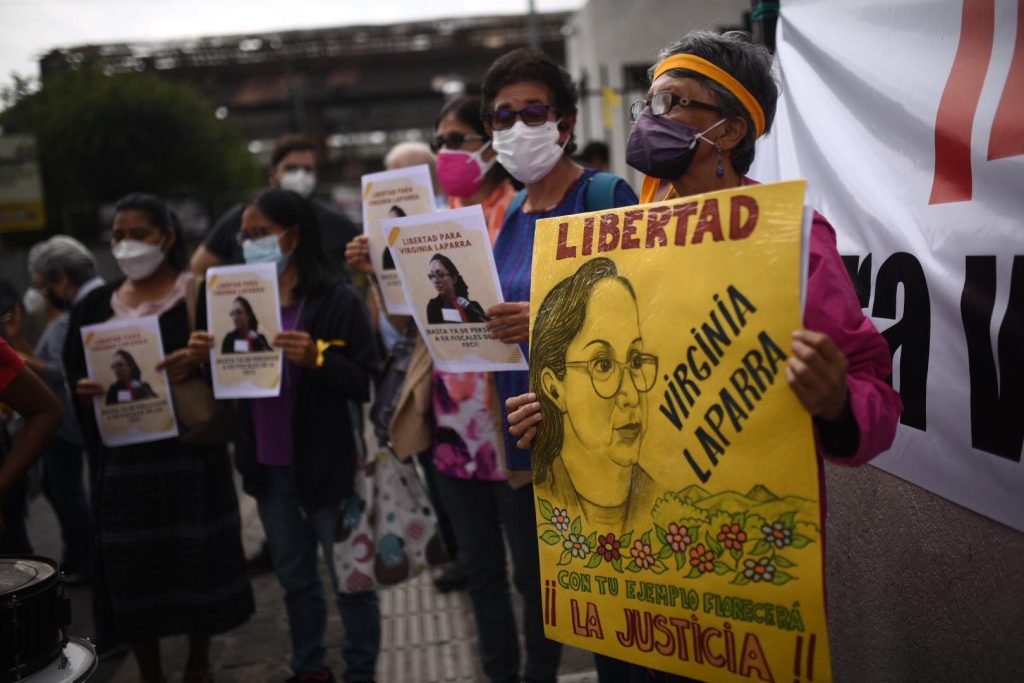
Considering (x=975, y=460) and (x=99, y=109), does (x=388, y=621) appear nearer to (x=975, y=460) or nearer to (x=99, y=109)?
(x=975, y=460)

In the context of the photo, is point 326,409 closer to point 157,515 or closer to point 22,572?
point 157,515

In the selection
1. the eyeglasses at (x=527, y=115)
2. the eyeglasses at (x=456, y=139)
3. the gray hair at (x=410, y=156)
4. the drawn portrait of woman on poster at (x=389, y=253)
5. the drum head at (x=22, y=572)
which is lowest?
the drum head at (x=22, y=572)

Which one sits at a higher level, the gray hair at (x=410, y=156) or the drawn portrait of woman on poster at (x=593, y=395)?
the gray hair at (x=410, y=156)

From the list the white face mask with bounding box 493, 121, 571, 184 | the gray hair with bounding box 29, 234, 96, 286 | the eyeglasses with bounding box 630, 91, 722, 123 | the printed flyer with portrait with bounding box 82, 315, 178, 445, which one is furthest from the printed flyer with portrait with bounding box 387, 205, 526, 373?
the gray hair with bounding box 29, 234, 96, 286

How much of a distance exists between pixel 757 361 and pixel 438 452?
1.67 m

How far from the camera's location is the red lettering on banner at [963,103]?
6.07 ft

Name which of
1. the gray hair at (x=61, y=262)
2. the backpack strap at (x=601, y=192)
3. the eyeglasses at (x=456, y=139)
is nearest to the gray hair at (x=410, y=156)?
the eyeglasses at (x=456, y=139)

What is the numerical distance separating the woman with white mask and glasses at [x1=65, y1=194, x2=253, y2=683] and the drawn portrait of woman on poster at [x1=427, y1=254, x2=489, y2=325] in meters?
1.42

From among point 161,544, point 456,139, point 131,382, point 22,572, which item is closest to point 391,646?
point 161,544

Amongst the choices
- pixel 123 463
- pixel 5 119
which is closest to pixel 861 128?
pixel 123 463

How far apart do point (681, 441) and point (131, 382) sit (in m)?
2.69

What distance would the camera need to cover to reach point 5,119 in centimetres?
2384

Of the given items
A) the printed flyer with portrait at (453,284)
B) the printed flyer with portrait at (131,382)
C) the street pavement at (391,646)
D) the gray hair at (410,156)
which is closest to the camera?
the printed flyer with portrait at (453,284)

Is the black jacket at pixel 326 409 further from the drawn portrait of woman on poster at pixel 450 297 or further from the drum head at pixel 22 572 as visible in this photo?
the drum head at pixel 22 572
